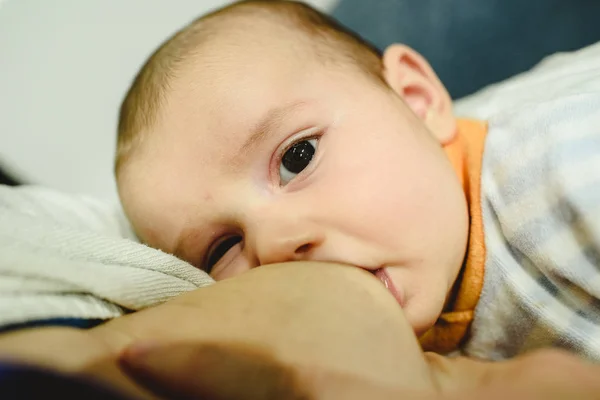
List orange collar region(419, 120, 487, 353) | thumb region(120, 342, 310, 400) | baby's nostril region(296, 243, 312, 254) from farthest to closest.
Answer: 1. orange collar region(419, 120, 487, 353)
2. baby's nostril region(296, 243, 312, 254)
3. thumb region(120, 342, 310, 400)

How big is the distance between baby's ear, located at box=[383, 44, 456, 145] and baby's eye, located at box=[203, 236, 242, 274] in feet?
0.99

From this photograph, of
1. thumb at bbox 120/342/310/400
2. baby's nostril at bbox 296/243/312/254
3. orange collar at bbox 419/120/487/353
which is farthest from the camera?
orange collar at bbox 419/120/487/353

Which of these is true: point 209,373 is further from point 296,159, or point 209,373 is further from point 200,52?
point 200,52

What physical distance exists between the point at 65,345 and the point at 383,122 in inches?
17.2

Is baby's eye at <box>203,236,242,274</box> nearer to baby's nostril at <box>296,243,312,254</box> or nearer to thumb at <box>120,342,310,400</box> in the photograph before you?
baby's nostril at <box>296,243,312,254</box>

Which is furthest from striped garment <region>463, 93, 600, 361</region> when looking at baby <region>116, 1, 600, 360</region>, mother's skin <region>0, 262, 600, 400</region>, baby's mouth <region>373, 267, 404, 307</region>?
mother's skin <region>0, 262, 600, 400</region>

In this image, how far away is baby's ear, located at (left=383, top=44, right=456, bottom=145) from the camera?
732 mm

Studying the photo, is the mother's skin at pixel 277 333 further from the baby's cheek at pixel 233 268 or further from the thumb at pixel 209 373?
the baby's cheek at pixel 233 268

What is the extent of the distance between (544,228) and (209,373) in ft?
1.50

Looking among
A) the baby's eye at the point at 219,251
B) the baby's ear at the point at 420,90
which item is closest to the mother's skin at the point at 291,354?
the baby's eye at the point at 219,251

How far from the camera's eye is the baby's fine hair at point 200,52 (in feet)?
2.16

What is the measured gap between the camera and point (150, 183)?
24.9 inches

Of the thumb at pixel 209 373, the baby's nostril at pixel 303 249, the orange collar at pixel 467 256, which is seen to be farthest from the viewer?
the orange collar at pixel 467 256

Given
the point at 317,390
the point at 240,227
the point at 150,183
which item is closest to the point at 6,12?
the point at 150,183
